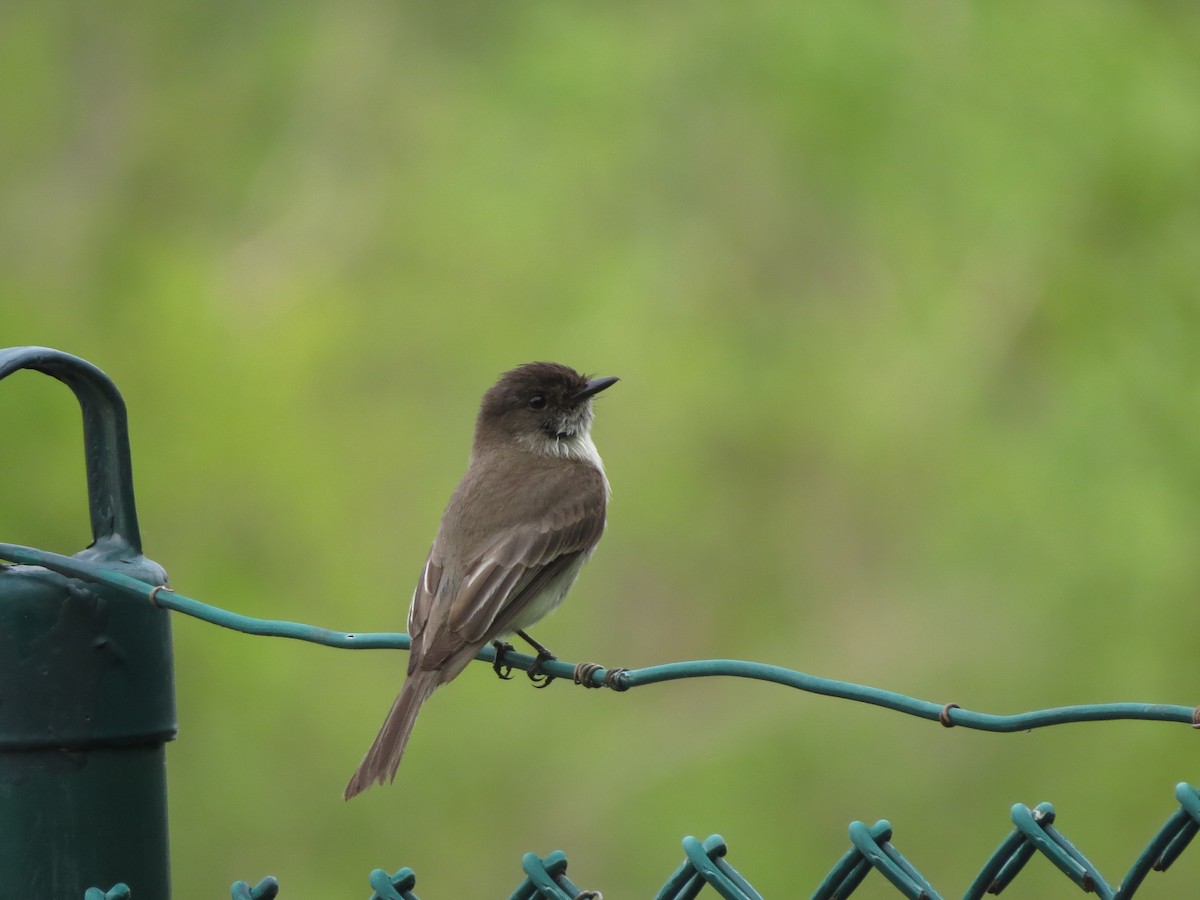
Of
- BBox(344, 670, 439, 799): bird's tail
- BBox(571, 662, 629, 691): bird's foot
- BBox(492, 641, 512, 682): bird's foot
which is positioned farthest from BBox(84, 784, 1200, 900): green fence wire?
BBox(492, 641, 512, 682): bird's foot

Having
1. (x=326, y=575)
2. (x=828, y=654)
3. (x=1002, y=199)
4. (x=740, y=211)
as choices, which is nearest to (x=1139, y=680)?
(x=828, y=654)

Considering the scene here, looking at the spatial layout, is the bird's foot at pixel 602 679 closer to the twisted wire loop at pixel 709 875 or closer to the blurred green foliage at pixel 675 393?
the twisted wire loop at pixel 709 875

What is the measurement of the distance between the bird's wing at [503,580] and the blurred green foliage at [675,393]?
3816 mm

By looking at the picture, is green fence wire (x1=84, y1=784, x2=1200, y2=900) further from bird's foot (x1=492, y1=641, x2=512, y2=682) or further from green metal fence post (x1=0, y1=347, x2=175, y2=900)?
bird's foot (x1=492, y1=641, x2=512, y2=682)

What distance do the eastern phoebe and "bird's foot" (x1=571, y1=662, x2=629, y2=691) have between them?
0.67m

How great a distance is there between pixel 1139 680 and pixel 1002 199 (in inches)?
100

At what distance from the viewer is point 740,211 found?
984 centimetres

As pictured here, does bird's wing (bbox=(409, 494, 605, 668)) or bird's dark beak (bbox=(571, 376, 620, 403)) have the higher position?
bird's dark beak (bbox=(571, 376, 620, 403))

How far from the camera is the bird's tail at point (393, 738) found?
331 cm

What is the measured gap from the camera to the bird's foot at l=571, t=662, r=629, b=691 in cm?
251

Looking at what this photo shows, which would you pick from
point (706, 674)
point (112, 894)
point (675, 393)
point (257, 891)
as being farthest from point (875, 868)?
point (675, 393)

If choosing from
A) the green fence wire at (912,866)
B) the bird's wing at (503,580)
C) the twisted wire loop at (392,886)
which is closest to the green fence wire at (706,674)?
the green fence wire at (912,866)

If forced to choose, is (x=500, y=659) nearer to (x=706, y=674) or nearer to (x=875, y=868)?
(x=706, y=674)

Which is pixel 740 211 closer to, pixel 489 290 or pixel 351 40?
pixel 489 290
